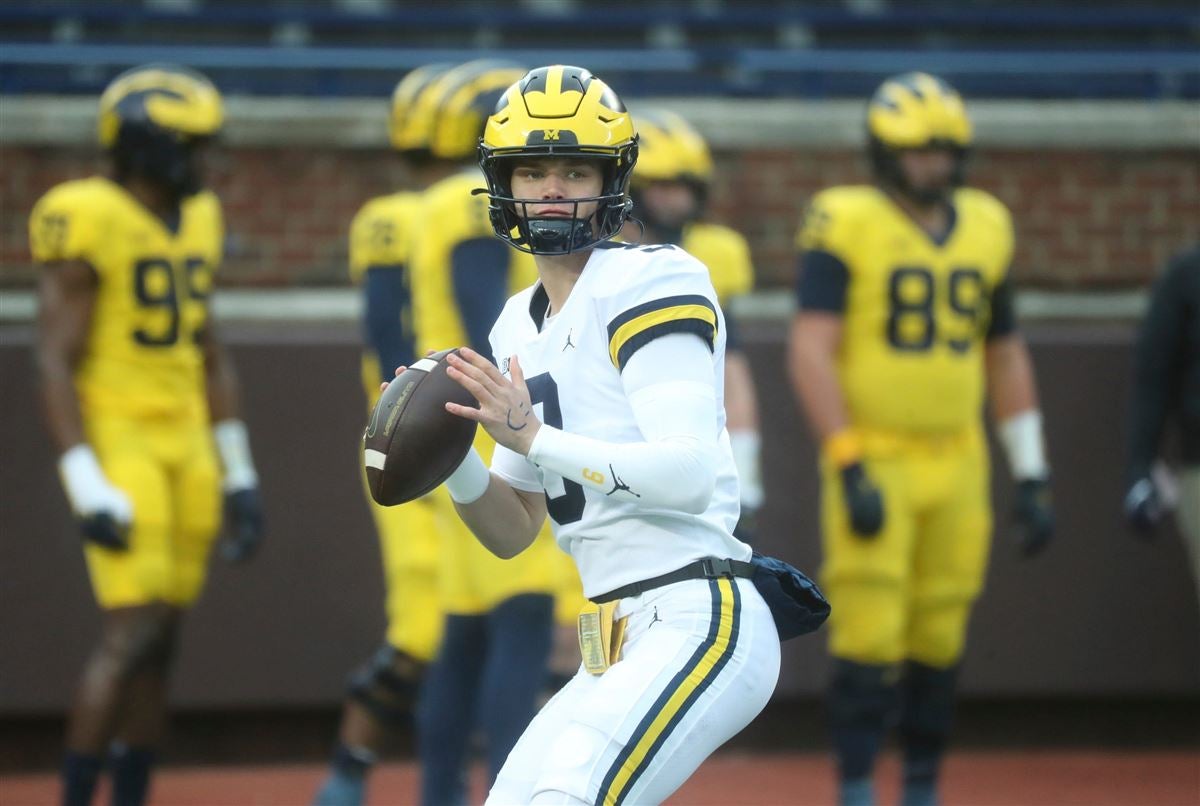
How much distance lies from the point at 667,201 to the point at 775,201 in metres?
1.68


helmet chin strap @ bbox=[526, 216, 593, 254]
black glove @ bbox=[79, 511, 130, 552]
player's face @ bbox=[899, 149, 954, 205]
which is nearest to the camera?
helmet chin strap @ bbox=[526, 216, 593, 254]

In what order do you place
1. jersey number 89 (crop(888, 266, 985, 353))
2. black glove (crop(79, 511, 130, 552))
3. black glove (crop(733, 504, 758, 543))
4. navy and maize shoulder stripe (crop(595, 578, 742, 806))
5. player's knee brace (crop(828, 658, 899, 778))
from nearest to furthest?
navy and maize shoulder stripe (crop(595, 578, 742, 806)) → black glove (crop(79, 511, 130, 552)) → black glove (crop(733, 504, 758, 543)) → player's knee brace (crop(828, 658, 899, 778)) → jersey number 89 (crop(888, 266, 985, 353))

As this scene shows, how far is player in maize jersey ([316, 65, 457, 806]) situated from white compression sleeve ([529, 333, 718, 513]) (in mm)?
2404

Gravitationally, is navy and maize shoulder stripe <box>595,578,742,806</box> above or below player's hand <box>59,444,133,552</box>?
above

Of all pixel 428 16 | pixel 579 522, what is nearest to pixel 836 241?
pixel 579 522

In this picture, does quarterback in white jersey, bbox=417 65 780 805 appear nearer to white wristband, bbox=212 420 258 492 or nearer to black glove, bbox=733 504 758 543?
black glove, bbox=733 504 758 543

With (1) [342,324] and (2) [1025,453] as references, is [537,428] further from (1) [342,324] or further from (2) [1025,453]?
(1) [342,324]

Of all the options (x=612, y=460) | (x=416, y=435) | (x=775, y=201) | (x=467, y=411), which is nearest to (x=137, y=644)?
(x=416, y=435)

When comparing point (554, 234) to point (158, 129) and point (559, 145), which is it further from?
point (158, 129)

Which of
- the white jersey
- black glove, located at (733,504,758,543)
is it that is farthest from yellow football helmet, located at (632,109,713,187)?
the white jersey

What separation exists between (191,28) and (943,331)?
4267mm

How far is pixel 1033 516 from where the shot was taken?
19.1 ft

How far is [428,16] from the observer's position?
331 inches

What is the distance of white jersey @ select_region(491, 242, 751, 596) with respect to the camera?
9.96ft
